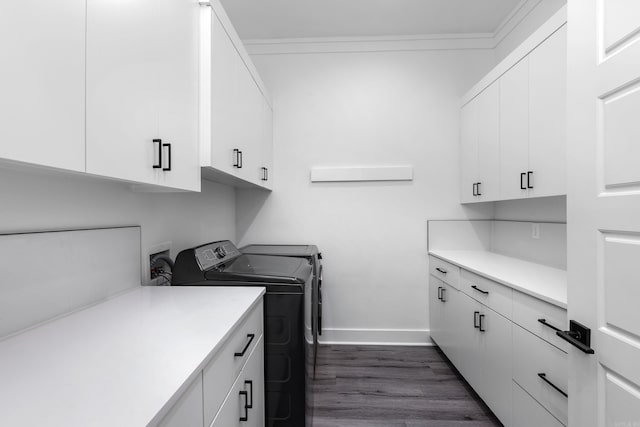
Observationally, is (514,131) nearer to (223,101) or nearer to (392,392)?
(223,101)

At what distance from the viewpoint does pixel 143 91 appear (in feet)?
3.24

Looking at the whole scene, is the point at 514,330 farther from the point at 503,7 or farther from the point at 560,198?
the point at 503,7

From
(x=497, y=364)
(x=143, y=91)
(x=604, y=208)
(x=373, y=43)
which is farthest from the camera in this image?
(x=373, y=43)

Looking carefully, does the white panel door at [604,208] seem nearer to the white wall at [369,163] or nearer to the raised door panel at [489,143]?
the raised door panel at [489,143]

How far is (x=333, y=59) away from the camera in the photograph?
2883mm

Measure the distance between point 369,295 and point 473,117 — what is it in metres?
1.82

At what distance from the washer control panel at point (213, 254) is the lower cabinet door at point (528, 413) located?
167 cm

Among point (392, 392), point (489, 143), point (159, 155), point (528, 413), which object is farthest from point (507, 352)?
point (159, 155)

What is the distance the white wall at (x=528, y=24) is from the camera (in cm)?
210

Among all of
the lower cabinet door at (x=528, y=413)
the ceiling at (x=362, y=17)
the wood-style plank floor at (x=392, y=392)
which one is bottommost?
the wood-style plank floor at (x=392, y=392)

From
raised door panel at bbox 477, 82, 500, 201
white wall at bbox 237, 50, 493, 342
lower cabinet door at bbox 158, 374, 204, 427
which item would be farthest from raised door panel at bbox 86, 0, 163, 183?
raised door panel at bbox 477, 82, 500, 201

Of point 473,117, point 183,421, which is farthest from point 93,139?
point 473,117

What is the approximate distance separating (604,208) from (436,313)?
1982 millimetres

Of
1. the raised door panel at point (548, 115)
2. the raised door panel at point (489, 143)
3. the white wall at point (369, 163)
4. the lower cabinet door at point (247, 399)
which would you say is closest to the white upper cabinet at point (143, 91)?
the lower cabinet door at point (247, 399)
